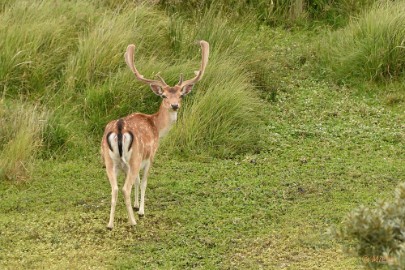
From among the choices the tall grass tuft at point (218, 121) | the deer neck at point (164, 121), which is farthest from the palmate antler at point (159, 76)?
the tall grass tuft at point (218, 121)

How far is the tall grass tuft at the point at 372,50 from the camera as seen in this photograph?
38.9 feet

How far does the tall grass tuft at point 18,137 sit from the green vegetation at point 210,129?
0.02 meters

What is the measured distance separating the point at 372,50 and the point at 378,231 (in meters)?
6.33

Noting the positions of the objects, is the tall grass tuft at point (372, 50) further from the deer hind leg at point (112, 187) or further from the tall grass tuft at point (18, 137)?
the deer hind leg at point (112, 187)

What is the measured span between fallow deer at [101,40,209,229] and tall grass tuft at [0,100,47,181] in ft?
3.79

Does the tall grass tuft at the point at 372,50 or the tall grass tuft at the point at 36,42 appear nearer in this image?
the tall grass tuft at the point at 36,42

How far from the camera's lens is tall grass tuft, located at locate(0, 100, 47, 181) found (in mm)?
9688

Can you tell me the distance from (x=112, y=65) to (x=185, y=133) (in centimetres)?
136

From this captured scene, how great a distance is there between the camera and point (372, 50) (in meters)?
11.9

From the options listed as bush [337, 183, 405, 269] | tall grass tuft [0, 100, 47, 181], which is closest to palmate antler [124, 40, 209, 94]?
tall grass tuft [0, 100, 47, 181]

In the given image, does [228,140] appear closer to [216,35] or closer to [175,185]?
[175,185]

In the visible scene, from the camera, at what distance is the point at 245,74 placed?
37.8ft

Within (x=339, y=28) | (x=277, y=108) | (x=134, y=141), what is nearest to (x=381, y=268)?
(x=134, y=141)

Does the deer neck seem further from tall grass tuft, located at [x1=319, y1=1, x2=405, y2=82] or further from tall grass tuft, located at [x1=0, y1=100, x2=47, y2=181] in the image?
tall grass tuft, located at [x1=319, y1=1, x2=405, y2=82]
